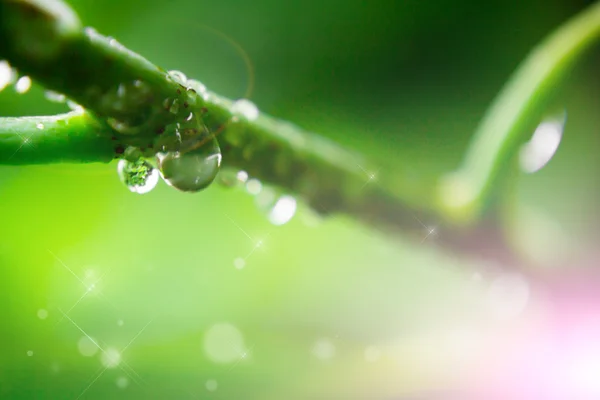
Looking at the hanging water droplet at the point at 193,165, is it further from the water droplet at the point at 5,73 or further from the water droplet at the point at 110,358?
the water droplet at the point at 110,358

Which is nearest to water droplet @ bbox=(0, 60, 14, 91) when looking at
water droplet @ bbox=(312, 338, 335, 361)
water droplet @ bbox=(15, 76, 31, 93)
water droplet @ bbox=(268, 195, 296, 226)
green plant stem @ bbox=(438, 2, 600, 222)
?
water droplet @ bbox=(15, 76, 31, 93)

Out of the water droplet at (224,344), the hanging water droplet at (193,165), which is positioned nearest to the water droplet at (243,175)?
the hanging water droplet at (193,165)

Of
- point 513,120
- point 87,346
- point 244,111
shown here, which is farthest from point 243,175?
point 87,346

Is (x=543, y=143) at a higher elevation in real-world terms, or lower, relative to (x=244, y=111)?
higher

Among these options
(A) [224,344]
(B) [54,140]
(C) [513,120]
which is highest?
(C) [513,120]

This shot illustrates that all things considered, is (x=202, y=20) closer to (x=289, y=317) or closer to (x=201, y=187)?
(x=289, y=317)

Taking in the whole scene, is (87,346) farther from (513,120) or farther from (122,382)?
(513,120)
